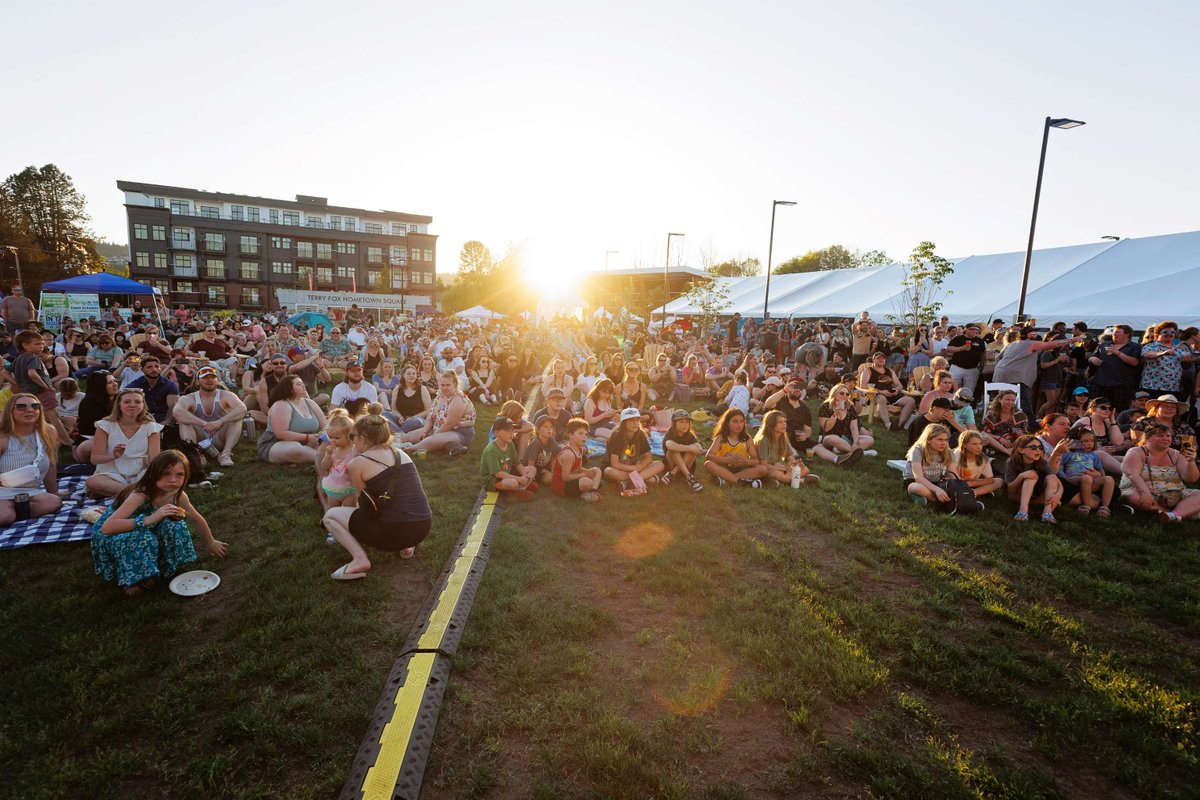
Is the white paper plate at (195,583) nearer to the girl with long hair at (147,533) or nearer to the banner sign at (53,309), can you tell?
the girl with long hair at (147,533)

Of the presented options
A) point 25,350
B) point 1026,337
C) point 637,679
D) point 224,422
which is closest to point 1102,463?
point 1026,337

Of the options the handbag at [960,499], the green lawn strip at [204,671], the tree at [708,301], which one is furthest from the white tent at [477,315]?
the green lawn strip at [204,671]

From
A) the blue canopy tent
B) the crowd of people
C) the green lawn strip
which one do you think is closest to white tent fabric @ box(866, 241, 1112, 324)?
the crowd of people

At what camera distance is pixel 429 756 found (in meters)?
2.87

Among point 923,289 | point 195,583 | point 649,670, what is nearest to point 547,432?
point 195,583

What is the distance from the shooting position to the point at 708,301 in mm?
33219

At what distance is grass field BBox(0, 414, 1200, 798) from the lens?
9.23ft

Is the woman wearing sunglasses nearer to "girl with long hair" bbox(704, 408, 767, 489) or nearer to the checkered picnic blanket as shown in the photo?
the checkered picnic blanket

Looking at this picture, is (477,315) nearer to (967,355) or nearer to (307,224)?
(967,355)

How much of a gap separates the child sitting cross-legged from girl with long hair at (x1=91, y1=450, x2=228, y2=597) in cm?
312

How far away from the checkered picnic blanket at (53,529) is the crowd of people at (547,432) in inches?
5.8

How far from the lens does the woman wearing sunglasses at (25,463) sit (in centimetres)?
539

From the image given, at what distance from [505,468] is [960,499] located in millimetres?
5455

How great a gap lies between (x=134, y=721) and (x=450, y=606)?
6.05ft
